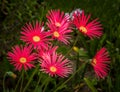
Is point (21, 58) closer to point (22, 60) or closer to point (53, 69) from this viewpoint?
point (22, 60)

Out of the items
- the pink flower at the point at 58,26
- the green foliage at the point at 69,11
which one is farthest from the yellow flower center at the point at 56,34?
the green foliage at the point at 69,11

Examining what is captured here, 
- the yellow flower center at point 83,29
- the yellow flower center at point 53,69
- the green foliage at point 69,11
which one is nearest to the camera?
the yellow flower center at point 53,69

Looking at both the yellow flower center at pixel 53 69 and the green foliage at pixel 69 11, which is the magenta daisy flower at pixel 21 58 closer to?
the yellow flower center at pixel 53 69

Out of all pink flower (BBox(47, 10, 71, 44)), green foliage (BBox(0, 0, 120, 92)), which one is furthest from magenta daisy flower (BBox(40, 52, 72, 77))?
green foliage (BBox(0, 0, 120, 92))

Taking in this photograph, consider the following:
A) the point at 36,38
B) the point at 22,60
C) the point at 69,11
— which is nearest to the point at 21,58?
the point at 22,60

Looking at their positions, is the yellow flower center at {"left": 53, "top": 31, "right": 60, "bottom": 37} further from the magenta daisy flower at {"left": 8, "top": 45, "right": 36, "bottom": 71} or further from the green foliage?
the green foliage

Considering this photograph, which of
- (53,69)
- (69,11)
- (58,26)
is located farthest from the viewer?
(69,11)

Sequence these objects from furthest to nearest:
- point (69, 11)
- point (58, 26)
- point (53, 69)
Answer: point (69, 11) < point (58, 26) < point (53, 69)

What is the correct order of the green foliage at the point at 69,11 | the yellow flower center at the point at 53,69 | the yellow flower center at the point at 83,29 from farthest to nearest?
the green foliage at the point at 69,11, the yellow flower center at the point at 83,29, the yellow flower center at the point at 53,69

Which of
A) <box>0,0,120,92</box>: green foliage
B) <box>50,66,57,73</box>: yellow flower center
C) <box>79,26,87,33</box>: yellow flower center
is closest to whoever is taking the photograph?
<box>50,66,57,73</box>: yellow flower center

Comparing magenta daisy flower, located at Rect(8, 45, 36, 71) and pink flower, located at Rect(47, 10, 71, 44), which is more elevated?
pink flower, located at Rect(47, 10, 71, 44)

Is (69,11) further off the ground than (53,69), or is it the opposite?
(69,11)

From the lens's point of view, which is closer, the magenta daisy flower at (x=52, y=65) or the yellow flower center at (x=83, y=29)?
the magenta daisy flower at (x=52, y=65)

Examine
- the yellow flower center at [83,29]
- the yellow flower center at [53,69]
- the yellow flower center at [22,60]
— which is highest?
the yellow flower center at [83,29]
